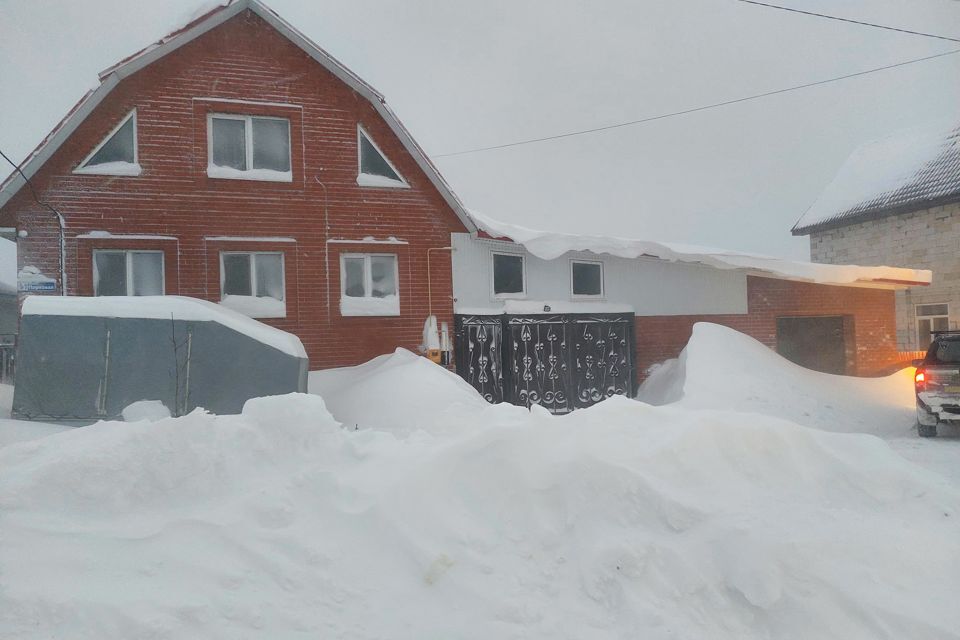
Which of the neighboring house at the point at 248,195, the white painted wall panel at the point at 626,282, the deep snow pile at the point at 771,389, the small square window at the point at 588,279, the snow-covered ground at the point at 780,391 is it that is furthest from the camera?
the small square window at the point at 588,279

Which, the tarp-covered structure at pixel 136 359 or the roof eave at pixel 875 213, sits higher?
the roof eave at pixel 875 213

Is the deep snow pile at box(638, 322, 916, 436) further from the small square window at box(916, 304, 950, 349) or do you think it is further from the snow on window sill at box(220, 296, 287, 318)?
the small square window at box(916, 304, 950, 349)

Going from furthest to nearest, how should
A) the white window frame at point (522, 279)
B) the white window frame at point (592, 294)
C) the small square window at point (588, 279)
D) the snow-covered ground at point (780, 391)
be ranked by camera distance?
the small square window at point (588, 279) → the white window frame at point (592, 294) → the white window frame at point (522, 279) → the snow-covered ground at point (780, 391)

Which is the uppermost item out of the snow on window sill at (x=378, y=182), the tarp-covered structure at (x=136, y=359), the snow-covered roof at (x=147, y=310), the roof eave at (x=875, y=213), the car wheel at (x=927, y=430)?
the roof eave at (x=875, y=213)

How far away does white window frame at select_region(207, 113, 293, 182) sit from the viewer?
1070cm

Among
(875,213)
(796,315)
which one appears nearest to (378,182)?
(796,315)

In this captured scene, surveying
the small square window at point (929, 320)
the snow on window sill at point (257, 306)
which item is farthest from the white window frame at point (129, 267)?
the small square window at point (929, 320)

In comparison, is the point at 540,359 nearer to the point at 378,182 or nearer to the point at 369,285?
the point at 369,285

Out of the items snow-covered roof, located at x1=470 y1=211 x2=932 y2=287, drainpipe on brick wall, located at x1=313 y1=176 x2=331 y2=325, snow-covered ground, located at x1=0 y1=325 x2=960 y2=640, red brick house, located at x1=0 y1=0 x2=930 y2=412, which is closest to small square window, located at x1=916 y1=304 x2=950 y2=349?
snow-covered roof, located at x1=470 y1=211 x2=932 y2=287

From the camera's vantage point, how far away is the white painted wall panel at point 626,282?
11.8 m

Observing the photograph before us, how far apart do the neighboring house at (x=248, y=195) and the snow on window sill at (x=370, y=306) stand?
0.02 meters

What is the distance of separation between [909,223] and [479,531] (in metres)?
19.9

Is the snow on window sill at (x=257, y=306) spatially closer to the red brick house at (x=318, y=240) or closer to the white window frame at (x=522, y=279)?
the red brick house at (x=318, y=240)

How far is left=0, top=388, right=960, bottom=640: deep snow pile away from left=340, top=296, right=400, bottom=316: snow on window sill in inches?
260
